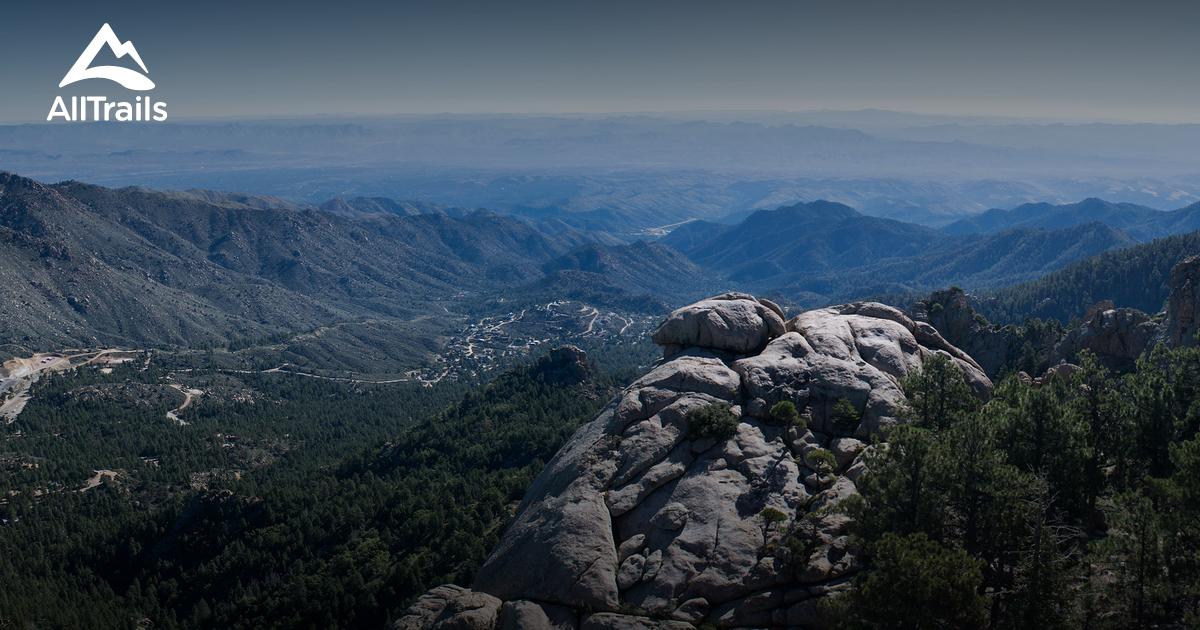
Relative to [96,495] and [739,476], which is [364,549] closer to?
[739,476]

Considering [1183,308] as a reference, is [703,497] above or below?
below

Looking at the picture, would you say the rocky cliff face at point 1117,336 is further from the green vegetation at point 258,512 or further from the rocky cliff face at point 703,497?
the green vegetation at point 258,512

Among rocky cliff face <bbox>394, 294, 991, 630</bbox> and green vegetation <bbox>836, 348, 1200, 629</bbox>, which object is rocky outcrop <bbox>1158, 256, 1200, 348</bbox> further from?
green vegetation <bbox>836, 348, 1200, 629</bbox>

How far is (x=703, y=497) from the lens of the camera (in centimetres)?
3931

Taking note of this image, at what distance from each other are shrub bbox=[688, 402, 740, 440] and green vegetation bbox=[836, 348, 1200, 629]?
34.1 feet

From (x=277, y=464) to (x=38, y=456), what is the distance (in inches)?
2098

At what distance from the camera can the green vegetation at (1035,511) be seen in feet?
89.3

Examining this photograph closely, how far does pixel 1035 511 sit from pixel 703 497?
17.3 m

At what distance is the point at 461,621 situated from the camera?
34.4 metres

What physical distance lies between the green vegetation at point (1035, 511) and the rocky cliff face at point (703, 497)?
15.5 feet

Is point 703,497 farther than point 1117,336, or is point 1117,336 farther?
point 1117,336

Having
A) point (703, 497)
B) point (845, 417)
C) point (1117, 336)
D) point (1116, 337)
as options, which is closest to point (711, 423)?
point (703, 497)

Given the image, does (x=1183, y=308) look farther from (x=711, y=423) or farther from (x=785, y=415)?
(x=711, y=423)

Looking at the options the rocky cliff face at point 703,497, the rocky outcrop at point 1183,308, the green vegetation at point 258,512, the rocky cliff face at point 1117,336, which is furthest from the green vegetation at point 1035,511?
the green vegetation at point 258,512
